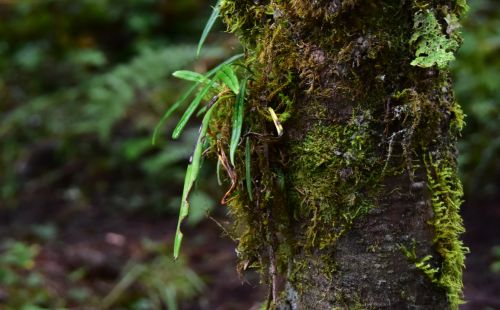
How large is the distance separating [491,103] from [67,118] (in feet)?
12.2

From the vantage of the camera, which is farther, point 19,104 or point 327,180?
point 19,104

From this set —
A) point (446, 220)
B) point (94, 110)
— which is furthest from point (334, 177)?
point (94, 110)

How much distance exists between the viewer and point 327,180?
145 centimetres

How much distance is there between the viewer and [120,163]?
5277 millimetres

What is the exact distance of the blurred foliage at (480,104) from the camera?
4234 mm

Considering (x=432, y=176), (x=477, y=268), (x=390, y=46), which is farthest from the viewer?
(x=477, y=268)

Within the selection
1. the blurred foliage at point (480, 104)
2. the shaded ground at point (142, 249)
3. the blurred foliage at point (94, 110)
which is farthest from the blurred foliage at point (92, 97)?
the blurred foliage at point (480, 104)

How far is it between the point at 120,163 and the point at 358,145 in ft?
13.6

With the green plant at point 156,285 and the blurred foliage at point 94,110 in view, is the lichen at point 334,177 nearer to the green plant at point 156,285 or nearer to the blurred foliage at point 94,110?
the green plant at point 156,285

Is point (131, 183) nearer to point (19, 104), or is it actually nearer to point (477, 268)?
point (19, 104)

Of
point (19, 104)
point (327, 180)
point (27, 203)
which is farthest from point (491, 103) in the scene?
A: point (19, 104)

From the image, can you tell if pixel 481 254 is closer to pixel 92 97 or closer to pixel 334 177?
pixel 334 177

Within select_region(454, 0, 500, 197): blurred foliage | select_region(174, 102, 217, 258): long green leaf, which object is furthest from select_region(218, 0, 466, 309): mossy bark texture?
select_region(454, 0, 500, 197): blurred foliage

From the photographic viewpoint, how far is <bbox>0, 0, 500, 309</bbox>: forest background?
352 cm
